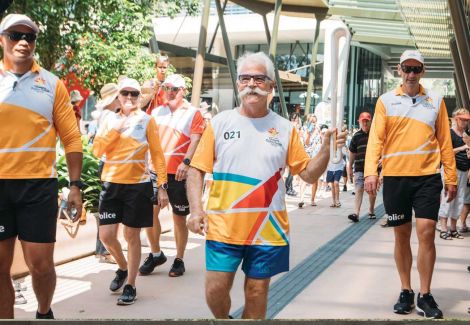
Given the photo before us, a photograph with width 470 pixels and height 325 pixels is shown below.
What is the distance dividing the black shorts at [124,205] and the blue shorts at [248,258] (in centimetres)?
241

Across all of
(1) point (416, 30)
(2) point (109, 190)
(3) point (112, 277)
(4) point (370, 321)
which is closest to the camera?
(4) point (370, 321)

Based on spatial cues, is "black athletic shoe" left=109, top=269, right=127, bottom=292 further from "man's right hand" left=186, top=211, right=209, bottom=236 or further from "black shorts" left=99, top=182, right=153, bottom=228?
"man's right hand" left=186, top=211, right=209, bottom=236

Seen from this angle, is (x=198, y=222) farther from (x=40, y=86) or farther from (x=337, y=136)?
(x=40, y=86)

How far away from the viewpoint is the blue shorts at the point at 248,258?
4.00m

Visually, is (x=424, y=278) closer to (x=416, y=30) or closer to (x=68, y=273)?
(x=68, y=273)

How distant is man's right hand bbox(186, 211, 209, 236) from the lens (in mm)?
4008

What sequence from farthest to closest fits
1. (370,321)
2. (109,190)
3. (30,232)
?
1. (109,190)
2. (30,232)
3. (370,321)

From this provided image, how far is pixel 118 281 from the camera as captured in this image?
21.5ft

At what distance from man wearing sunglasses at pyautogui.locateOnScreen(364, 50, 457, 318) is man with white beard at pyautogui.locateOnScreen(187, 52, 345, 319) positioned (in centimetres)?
184

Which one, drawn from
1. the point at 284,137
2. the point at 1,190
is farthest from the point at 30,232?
the point at 284,137

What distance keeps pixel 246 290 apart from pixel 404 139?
8.15 feet

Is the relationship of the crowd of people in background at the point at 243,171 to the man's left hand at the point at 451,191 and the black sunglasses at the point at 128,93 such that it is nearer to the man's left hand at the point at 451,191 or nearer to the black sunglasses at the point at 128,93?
the man's left hand at the point at 451,191

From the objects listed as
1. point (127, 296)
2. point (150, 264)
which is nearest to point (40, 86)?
point (127, 296)

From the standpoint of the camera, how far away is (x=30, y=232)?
430 centimetres
